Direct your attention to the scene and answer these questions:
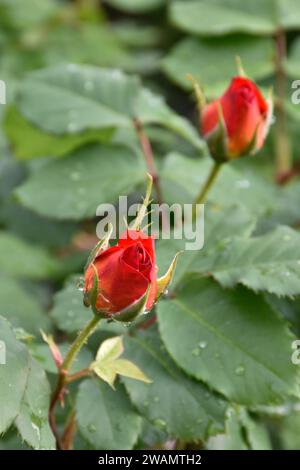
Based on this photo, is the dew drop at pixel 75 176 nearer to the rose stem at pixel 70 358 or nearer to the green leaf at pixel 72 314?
the green leaf at pixel 72 314

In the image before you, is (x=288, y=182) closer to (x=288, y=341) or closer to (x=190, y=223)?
(x=190, y=223)

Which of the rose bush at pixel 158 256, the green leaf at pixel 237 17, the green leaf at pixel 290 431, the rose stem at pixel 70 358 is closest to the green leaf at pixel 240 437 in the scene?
the rose bush at pixel 158 256

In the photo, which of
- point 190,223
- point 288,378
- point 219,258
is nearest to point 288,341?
point 288,378

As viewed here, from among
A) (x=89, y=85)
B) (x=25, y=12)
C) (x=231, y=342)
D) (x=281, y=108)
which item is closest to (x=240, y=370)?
(x=231, y=342)

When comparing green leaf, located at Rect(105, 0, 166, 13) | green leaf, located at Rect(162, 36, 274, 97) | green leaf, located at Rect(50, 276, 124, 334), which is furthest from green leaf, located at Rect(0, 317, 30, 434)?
green leaf, located at Rect(105, 0, 166, 13)

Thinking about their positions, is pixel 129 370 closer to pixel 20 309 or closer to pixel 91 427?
pixel 91 427

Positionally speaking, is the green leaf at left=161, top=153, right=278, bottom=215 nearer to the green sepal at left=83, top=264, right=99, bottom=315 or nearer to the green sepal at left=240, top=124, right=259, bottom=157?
the green sepal at left=240, top=124, right=259, bottom=157
